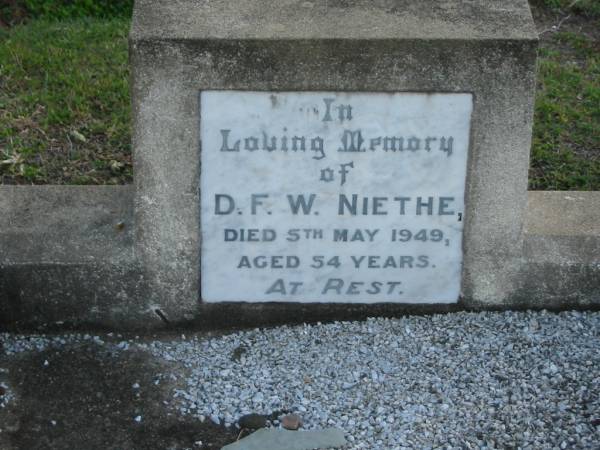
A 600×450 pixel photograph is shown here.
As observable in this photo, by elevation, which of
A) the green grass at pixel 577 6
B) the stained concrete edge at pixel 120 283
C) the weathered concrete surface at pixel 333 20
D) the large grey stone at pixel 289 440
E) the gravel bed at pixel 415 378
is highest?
the weathered concrete surface at pixel 333 20

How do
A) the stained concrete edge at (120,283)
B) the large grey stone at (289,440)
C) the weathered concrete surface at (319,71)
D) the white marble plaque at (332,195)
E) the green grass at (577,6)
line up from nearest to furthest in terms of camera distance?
1. the large grey stone at (289,440)
2. the weathered concrete surface at (319,71)
3. the white marble plaque at (332,195)
4. the stained concrete edge at (120,283)
5. the green grass at (577,6)

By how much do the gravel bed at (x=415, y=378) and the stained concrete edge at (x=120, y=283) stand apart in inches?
2.5

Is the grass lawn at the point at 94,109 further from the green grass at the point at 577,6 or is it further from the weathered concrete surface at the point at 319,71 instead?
the weathered concrete surface at the point at 319,71

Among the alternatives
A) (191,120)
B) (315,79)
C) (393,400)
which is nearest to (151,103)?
(191,120)

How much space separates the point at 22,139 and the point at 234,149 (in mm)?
1945

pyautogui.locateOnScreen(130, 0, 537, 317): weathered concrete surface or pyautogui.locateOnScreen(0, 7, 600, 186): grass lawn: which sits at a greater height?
pyautogui.locateOnScreen(130, 0, 537, 317): weathered concrete surface

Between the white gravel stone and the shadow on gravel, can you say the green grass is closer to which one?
the white gravel stone

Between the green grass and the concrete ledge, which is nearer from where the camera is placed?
the concrete ledge

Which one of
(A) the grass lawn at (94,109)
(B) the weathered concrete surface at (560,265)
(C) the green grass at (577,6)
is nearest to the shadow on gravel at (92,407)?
(B) the weathered concrete surface at (560,265)

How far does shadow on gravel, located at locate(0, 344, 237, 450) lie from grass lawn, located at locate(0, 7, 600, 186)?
1.46m

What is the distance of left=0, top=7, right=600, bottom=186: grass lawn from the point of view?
209 inches

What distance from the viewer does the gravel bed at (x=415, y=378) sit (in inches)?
142

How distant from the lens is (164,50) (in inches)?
149

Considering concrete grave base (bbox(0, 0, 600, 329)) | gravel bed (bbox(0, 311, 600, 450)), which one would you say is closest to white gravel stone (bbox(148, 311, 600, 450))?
gravel bed (bbox(0, 311, 600, 450))
